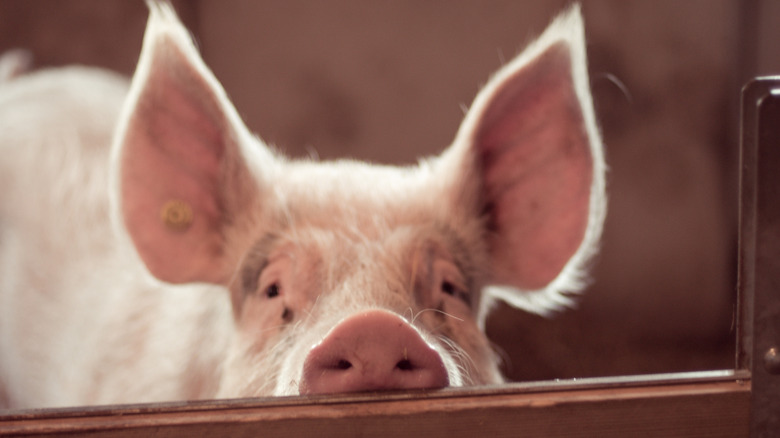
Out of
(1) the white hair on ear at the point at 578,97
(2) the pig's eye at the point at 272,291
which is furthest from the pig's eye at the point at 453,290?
(2) the pig's eye at the point at 272,291

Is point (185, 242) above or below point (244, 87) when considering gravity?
below

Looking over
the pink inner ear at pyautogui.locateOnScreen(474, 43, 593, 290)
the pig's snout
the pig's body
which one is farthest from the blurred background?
the pig's snout

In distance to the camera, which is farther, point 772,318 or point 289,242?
point 289,242

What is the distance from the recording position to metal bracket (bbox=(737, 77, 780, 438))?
569 millimetres

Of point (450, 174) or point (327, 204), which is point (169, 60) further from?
point (450, 174)

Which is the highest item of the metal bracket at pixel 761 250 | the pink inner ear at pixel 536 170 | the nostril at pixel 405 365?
the pink inner ear at pixel 536 170

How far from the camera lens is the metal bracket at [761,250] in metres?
0.57

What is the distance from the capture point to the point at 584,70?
41.4 inches

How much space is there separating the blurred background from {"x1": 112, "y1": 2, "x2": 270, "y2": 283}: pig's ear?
24.4 inches

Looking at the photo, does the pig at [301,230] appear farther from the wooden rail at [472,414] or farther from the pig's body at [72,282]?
the wooden rail at [472,414]

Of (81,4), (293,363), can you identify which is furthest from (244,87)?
(293,363)

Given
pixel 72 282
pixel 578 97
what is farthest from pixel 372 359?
pixel 72 282

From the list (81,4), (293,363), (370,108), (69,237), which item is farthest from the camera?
(370,108)

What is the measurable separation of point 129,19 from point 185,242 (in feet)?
3.03
